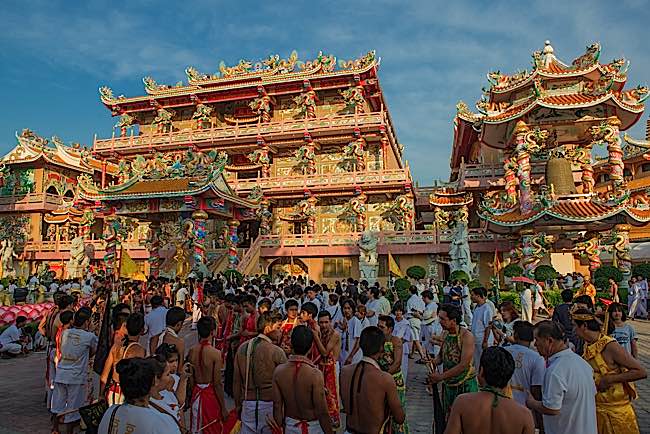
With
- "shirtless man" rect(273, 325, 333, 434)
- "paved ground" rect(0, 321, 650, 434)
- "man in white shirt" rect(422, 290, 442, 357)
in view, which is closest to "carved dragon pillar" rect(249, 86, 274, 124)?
"paved ground" rect(0, 321, 650, 434)

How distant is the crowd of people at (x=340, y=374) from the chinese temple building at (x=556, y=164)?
13608 millimetres

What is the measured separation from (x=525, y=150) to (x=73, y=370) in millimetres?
22077

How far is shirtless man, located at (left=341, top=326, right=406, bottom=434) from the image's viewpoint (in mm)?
3516

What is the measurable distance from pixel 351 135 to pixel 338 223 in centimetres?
561

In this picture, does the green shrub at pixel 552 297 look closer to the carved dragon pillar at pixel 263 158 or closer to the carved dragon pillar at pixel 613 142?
the carved dragon pillar at pixel 613 142

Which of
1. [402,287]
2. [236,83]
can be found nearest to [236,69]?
[236,83]

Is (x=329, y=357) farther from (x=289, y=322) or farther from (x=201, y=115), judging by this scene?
(x=201, y=115)

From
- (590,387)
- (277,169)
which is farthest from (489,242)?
(590,387)

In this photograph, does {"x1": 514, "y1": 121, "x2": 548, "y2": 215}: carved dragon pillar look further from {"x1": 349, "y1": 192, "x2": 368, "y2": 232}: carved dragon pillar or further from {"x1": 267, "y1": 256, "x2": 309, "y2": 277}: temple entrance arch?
{"x1": 267, "y1": 256, "x2": 309, "y2": 277}: temple entrance arch

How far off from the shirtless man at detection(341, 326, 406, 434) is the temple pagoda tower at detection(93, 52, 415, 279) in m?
21.5

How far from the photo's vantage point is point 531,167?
25.0m

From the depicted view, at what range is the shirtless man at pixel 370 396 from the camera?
3.52m

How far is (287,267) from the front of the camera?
90.3 ft

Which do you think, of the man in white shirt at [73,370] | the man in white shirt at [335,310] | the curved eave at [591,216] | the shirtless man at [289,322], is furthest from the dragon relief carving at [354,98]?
the man in white shirt at [73,370]
